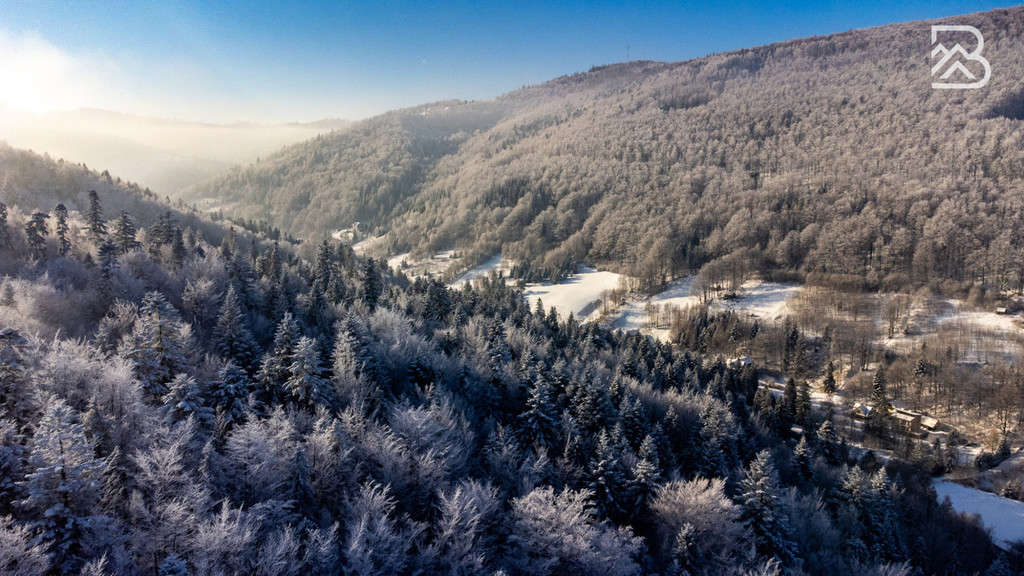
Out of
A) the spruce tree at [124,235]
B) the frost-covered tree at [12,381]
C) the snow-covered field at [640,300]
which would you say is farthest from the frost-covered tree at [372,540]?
the snow-covered field at [640,300]

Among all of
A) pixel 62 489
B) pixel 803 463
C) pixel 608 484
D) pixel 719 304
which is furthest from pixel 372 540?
pixel 719 304

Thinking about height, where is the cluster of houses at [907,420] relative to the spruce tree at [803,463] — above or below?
below

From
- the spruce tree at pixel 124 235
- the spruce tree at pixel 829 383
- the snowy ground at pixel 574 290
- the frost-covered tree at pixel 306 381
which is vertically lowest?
the spruce tree at pixel 829 383

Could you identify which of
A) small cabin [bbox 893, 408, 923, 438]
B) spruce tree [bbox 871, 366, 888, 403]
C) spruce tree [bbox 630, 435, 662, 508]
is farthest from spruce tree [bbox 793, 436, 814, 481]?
small cabin [bbox 893, 408, 923, 438]

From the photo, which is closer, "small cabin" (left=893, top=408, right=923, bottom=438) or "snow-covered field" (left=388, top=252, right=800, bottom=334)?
"small cabin" (left=893, top=408, right=923, bottom=438)

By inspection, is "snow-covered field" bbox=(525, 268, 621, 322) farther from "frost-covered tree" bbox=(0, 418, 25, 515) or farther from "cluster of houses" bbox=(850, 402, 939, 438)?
"frost-covered tree" bbox=(0, 418, 25, 515)

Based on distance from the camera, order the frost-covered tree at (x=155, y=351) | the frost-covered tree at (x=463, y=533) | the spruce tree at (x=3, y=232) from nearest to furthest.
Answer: the frost-covered tree at (x=463, y=533) → the frost-covered tree at (x=155, y=351) → the spruce tree at (x=3, y=232)

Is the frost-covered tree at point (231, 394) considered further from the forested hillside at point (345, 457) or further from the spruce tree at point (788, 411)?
the spruce tree at point (788, 411)
